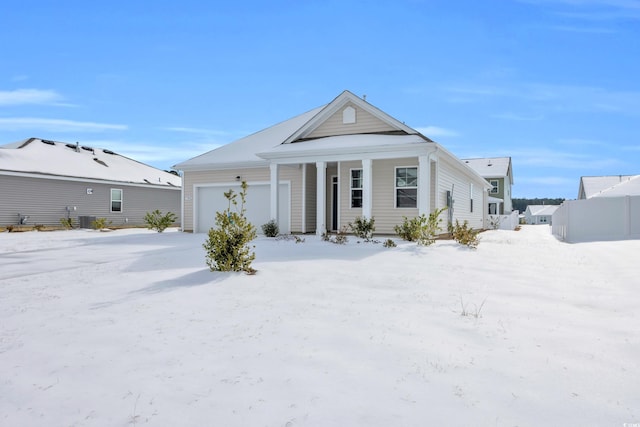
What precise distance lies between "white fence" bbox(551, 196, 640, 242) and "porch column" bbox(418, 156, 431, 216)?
8.21 meters

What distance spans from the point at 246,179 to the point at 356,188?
5378 millimetres

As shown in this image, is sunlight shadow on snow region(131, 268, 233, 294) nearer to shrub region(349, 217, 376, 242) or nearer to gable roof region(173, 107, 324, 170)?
shrub region(349, 217, 376, 242)

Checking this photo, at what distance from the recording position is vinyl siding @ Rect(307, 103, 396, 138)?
16.1 meters

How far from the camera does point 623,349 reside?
4.12 metres

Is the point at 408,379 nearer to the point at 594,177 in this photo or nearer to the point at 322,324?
the point at 322,324

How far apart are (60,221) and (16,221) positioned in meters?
2.21

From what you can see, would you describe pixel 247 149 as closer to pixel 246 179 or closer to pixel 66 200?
pixel 246 179

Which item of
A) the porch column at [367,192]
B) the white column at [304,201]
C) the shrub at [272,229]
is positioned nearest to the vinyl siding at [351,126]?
the white column at [304,201]

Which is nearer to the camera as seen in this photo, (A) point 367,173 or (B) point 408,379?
(B) point 408,379

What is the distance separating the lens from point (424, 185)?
13914mm

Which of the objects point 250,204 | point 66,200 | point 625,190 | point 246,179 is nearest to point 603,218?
point 625,190

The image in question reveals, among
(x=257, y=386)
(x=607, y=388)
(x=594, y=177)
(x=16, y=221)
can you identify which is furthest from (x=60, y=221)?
(x=594, y=177)

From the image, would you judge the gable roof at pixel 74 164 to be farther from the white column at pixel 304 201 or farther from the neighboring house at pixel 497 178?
the neighboring house at pixel 497 178

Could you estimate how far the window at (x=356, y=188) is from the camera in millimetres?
16250
